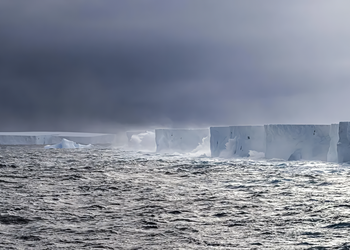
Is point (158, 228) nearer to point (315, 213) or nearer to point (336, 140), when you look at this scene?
point (315, 213)

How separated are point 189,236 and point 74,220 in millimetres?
1918

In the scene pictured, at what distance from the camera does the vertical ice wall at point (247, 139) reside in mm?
17891

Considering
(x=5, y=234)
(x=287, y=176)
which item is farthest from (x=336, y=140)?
(x=5, y=234)

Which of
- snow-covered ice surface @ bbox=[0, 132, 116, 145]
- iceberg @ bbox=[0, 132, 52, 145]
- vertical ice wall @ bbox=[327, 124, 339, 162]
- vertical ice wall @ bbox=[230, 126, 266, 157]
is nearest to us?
vertical ice wall @ bbox=[327, 124, 339, 162]

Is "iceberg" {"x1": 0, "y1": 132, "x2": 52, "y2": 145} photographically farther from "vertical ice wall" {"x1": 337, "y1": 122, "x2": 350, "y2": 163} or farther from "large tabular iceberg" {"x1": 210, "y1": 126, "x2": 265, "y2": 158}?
"vertical ice wall" {"x1": 337, "y1": 122, "x2": 350, "y2": 163}

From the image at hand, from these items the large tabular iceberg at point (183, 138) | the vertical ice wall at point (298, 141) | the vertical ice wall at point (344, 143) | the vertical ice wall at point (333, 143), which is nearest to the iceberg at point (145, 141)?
the large tabular iceberg at point (183, 138)

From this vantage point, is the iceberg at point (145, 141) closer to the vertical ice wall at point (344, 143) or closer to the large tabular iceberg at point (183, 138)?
the large tabular iceberg at point (183, 138)

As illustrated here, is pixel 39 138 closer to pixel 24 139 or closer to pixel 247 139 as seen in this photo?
pixel 24 139

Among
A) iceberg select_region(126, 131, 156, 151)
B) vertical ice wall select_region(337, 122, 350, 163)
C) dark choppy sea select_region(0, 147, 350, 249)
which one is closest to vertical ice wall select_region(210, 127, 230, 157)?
vertical ice wall select_region(337, 122, 350, 163)

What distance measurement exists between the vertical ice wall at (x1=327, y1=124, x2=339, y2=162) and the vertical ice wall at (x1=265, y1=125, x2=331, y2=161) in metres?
0.48

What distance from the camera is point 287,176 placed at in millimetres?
11805

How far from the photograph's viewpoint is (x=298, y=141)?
15703 mm

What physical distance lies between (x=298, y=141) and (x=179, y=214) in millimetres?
10383

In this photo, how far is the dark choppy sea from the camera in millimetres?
4855
